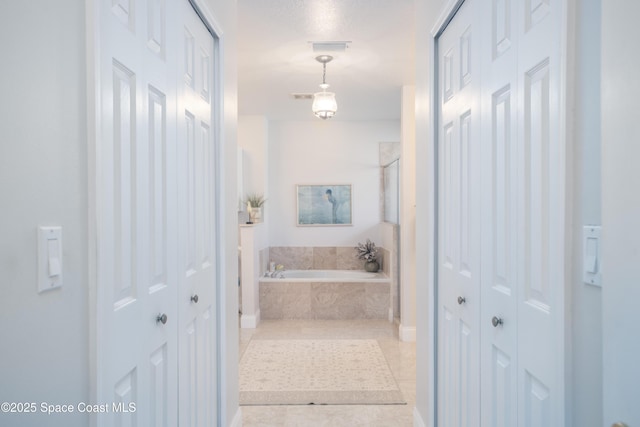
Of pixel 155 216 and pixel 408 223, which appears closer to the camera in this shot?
pixel 155 216

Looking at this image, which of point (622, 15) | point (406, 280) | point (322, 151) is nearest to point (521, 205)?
point (622, 15)

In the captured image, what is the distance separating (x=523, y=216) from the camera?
1.24 meters

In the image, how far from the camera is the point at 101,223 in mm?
1018

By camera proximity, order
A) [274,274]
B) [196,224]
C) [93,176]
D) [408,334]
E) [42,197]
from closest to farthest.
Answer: [42,197] < [93,176] < [196,224] < [408,334] < [274,274]

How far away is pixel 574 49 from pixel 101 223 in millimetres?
1155

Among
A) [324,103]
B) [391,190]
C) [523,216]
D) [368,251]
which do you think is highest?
[324,103]

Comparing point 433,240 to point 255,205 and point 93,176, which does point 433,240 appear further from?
point 255,205

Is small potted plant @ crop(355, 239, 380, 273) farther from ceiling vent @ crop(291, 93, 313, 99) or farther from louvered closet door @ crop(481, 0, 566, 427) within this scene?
→ louvered closet door @ crop(481, 0, 566, 427)

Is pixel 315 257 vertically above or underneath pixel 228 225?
underneath

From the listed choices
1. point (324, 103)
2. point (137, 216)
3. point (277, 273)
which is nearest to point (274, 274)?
point (277, 273)

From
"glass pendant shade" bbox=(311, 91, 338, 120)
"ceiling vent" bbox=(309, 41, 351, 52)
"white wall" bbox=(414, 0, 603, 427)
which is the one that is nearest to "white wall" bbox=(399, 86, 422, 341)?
"glass pendant shade" bbox=(311, 91, 338, 120)

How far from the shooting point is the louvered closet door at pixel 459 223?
1.64m

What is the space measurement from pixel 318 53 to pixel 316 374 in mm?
2626

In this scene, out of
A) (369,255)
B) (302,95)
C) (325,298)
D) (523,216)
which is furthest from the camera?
(369,255)
